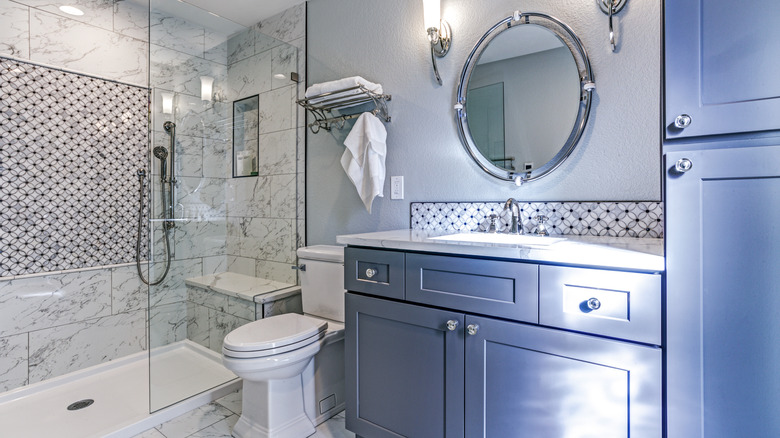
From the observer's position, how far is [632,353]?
36.4 inches

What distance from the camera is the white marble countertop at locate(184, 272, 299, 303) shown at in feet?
7.16

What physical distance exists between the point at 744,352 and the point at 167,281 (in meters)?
2.41

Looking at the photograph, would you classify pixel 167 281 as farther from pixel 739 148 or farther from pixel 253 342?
pixel 739 148

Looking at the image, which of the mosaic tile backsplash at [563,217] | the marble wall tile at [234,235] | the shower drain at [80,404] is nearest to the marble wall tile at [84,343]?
the shower drain at [80,404]

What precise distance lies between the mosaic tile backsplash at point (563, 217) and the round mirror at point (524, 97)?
157mm

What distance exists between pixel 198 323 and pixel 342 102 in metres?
1.57

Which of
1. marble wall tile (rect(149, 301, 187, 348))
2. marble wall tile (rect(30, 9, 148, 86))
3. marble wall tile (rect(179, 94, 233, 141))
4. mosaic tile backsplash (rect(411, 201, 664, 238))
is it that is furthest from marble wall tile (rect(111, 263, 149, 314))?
mosaic tile backsplash (rect(411, 201, 664, 238))

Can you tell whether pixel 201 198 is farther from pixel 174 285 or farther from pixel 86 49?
→ pixel 86 49

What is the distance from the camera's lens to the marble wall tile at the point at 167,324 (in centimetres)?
200

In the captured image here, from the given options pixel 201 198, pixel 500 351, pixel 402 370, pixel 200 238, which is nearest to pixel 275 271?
pixel 200 238

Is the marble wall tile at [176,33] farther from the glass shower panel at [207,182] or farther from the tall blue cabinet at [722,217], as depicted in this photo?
the tall blue cabinet at [722,217]

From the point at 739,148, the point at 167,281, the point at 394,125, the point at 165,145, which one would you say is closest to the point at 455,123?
the point at 394,125

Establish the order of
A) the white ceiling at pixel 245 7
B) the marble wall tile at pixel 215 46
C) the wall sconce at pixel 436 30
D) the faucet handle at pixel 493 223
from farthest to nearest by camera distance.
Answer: the white ceiling at pixel 245 7 < the marble wall tile at pixel 215 46 < the wall sconce at pixel 436 30 < the faucet handle at pixel 493 223

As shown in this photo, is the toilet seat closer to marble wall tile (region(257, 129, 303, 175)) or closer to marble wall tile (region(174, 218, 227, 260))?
marble wall tile (region(174, 218, 227, 260))
